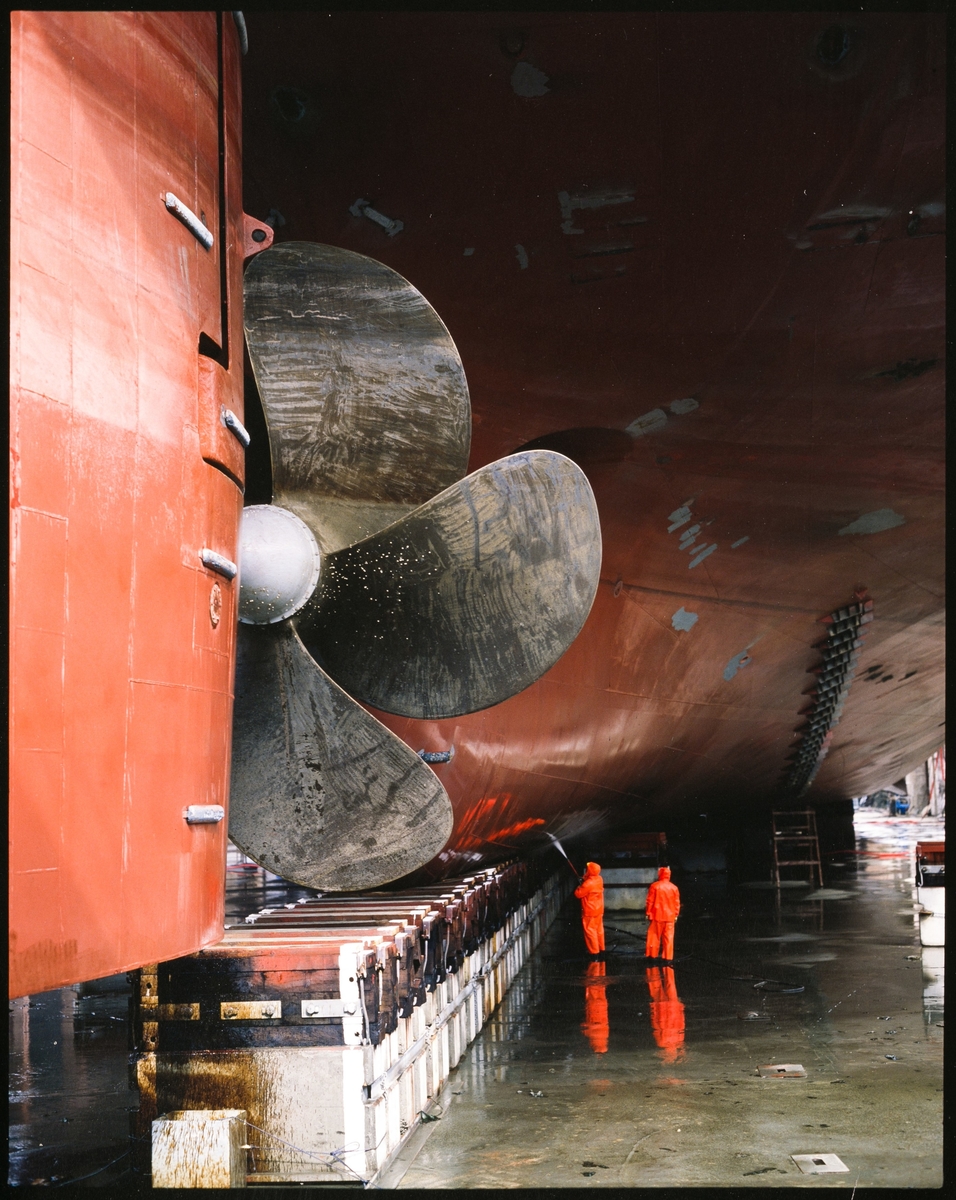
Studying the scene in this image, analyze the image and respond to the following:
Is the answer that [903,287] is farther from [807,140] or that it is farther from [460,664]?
[460,664]

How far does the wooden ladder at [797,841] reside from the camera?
15094 millimetres

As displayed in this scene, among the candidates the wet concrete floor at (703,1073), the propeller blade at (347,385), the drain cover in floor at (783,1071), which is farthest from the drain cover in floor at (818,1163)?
the propeller blade at (347,385)

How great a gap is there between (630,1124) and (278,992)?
190 cm

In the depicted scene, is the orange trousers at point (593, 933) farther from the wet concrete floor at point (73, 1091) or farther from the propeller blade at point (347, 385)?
the propeller blade at point (347, 385)

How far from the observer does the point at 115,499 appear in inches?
120

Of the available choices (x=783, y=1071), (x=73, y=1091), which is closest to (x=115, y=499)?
(x=73, y=1091)

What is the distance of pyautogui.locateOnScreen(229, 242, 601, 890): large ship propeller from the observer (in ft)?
14.7

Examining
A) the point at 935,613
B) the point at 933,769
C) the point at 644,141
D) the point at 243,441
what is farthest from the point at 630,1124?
the point at 933,769

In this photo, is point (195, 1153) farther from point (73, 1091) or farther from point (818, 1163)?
point (73, 1091)

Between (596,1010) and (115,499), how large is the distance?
5.78 m

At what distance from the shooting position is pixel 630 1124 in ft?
16.9

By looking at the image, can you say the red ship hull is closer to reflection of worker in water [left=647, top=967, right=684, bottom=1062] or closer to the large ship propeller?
the large ship propeller

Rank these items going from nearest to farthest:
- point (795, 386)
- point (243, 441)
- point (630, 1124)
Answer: point (243, 441)
point (630, 1124)
point (795, 386)

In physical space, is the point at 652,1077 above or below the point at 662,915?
below
